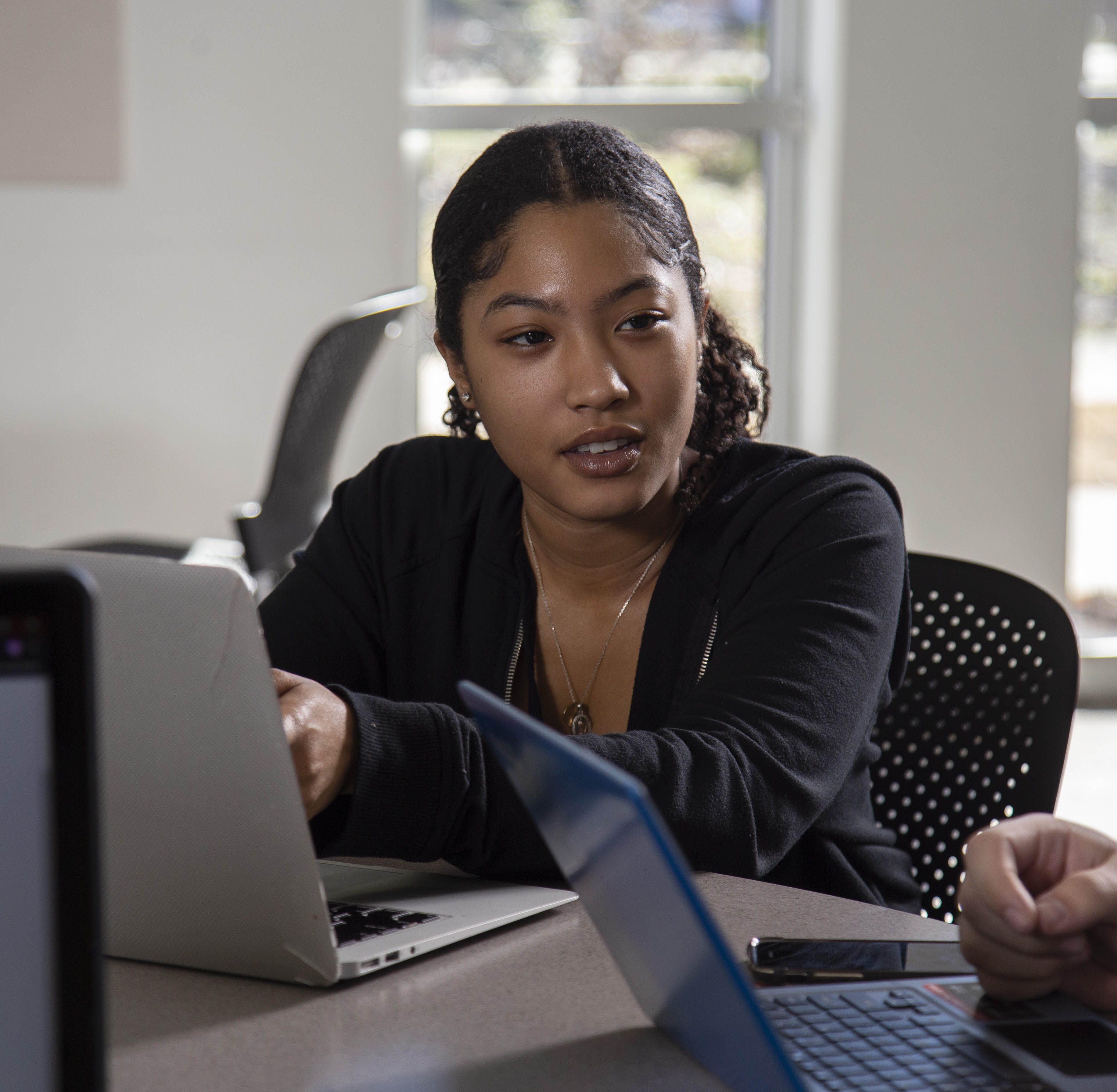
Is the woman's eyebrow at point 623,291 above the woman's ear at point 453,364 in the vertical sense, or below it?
above

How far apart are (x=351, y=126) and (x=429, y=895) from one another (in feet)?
9.03

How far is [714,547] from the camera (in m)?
1.24

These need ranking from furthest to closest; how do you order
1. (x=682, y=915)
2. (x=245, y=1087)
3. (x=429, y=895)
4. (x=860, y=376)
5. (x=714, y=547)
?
(x=860, y=376)
(x=714, y=547)
(x=429, y=895)
(x=245, y=1087)
(x=682, y=915)

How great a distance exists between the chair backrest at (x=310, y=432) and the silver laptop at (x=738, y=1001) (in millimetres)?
1614

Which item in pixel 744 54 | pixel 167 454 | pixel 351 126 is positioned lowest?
pixel 167 454

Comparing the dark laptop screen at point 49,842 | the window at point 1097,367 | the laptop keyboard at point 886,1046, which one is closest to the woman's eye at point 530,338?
the laptop keyboard at point 886,1046

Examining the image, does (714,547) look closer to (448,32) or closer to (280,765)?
(280,765)

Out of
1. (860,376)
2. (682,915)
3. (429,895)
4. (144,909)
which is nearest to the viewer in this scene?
(682,915)

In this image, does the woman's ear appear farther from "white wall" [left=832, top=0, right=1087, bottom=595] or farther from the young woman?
"white wall" [left=832, top=0, right=1087, bottom=595]

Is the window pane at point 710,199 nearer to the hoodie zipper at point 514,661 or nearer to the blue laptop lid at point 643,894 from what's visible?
the hoodie zipper at point 514,661

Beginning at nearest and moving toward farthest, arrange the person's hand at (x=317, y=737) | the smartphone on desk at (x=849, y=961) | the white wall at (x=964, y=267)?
the smartphone on desk at (x=849, y=961), the person's hand at (x=317, y=737), the white wall at (x=964, y=267)

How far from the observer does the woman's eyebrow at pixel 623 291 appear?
1.17 metres

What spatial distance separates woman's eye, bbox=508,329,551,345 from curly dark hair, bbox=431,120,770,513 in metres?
0.06

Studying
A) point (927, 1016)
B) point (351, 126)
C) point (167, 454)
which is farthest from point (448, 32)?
point (927, 1016)
